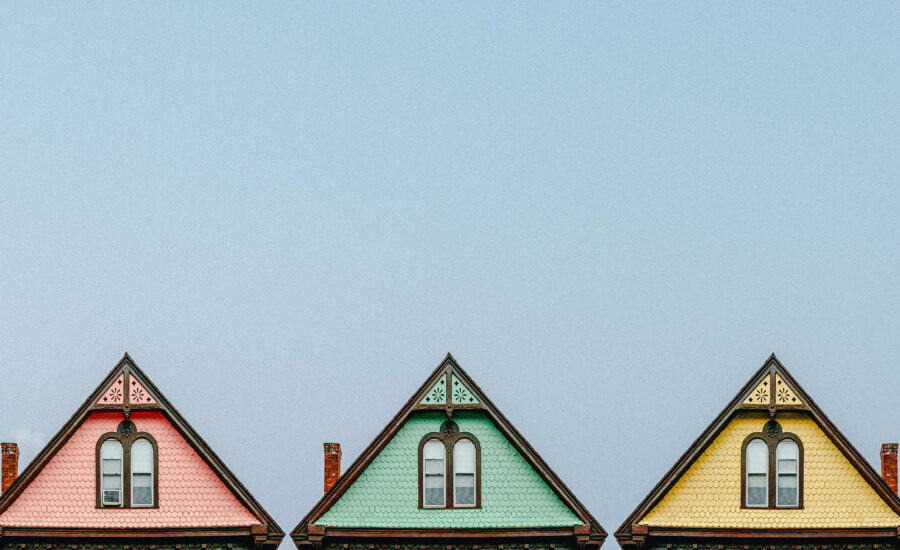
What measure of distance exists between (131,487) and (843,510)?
61.9 feet

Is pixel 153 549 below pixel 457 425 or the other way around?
below

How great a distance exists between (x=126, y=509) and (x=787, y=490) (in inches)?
690

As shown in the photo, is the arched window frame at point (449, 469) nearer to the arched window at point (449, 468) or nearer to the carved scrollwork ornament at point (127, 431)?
the arched window at point (449, 468)

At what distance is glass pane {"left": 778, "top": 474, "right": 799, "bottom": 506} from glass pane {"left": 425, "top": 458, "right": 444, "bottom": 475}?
896 centimetres

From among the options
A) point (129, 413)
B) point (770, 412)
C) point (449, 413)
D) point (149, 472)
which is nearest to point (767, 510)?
point (770, 412)

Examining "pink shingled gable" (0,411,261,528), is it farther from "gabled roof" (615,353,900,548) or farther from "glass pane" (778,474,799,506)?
"glass pane" (778,474,799,506)

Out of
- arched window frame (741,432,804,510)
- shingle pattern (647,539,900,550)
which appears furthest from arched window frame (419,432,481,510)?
arched window frame (741,432,804,510)

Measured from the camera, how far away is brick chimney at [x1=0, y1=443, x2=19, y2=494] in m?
53.6

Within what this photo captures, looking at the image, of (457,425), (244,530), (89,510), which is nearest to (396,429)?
(457,425)

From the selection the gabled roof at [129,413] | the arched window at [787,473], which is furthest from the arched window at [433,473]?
the arched window at [787,473]

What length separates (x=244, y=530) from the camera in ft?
173

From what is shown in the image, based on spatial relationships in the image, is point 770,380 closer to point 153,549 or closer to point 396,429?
point 396,429

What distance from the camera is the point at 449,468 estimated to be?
5278 centimetres

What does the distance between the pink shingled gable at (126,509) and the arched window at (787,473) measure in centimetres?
1383
